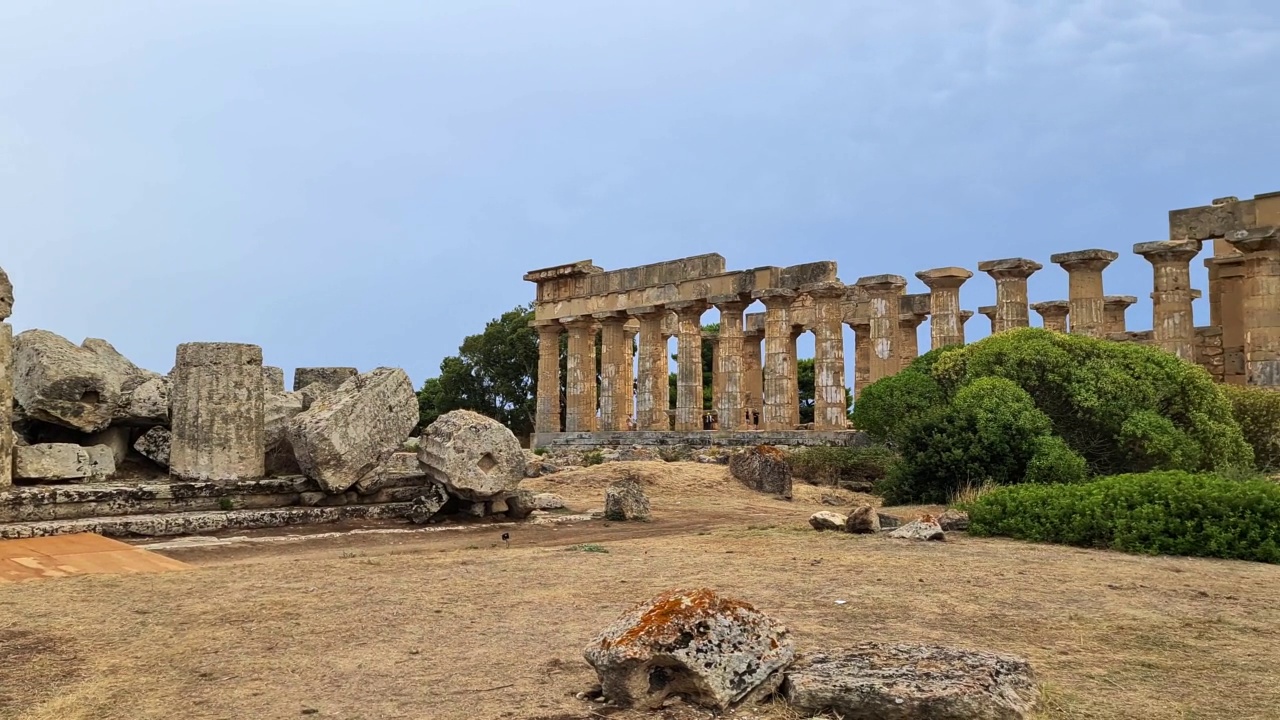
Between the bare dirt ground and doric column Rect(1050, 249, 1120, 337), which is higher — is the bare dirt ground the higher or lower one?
the lower one

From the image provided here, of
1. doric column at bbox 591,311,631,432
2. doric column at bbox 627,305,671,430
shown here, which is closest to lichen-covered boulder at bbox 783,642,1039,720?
doric column at bbox 627,305,671,430

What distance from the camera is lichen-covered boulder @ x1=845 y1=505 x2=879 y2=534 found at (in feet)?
37.7

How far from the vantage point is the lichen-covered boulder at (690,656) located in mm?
4637

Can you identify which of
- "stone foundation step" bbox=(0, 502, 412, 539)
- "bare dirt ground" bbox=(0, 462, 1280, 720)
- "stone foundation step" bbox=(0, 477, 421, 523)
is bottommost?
"bare dirt ground" bbox=(0, 462, 1280, 720)

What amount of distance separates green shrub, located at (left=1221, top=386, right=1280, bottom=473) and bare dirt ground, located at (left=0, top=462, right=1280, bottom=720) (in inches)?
423

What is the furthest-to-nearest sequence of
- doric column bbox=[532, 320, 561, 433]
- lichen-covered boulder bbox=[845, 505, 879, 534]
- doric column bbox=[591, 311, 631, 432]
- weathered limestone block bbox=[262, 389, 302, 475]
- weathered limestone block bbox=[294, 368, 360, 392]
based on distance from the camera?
1. doric column bbox=[532, 320, 561, 433]
2. doric column bbox=[591, 311, 631, 432]
3. weathered limestone block bbox=[294, 368, 360, 392]
4. weathered limestone block bbox=[262, 389, 302, 475]
5. lichen-covered boulder bbox=[845, 505, 879, 534]

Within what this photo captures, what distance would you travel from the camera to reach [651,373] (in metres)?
35.1

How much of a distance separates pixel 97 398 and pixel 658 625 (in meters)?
10.8

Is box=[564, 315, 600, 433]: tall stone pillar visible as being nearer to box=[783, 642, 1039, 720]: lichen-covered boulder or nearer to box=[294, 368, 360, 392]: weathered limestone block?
box=[294, 368, 360, 392]: weathered limestone block

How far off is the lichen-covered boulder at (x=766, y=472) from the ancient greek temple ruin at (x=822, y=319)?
8232 millimetres

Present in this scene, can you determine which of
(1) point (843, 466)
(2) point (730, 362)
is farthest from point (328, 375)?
(2) point (730, 362)

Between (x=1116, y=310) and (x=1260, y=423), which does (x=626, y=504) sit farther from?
(x=1116, y=310)

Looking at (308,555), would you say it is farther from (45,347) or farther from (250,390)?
(45,347)

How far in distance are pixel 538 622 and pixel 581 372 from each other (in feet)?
101
